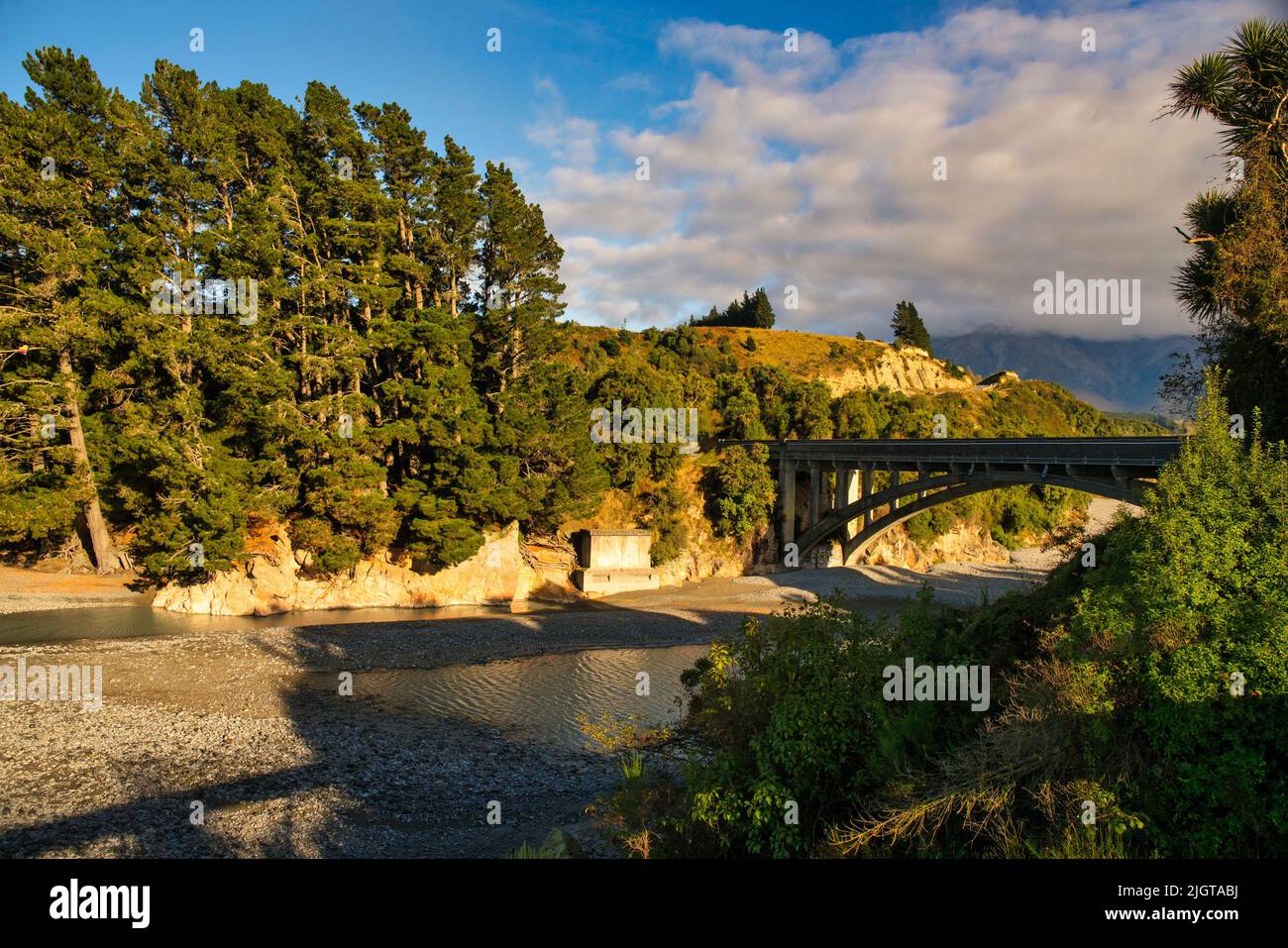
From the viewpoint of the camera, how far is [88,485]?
99.9 ft

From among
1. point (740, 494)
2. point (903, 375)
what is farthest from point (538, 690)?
point (903, 375)

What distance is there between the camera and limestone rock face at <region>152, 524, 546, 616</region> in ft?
99.3

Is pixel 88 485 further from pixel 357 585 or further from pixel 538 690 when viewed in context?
pixel 538 690

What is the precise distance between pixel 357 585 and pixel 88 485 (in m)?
12.8

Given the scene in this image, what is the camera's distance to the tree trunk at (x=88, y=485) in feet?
99.5

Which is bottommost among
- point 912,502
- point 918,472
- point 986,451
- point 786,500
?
point 786,500

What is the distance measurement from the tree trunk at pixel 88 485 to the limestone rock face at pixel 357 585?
4.92m

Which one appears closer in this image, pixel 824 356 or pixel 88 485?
pixel 88 485

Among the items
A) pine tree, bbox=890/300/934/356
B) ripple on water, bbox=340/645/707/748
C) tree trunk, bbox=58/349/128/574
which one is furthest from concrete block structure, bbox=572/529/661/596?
pine tree, bbox=890/300/934/356

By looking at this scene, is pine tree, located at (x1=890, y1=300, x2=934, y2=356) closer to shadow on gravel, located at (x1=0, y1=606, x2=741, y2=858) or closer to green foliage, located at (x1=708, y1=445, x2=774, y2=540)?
green foliage, located at (x1=708, y1=445, x2=774, y2=540)

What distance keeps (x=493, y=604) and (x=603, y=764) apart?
1968 centimetres

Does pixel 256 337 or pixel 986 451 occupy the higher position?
pixel 256 337

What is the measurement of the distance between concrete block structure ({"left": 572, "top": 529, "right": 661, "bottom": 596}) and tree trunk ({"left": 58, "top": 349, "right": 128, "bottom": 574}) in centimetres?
2344
